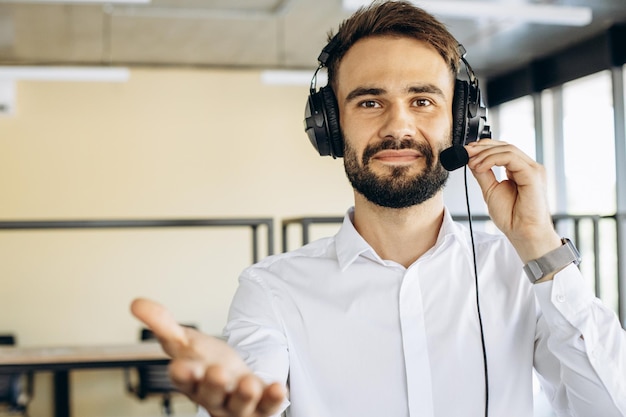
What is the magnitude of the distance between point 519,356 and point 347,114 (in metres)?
0.48

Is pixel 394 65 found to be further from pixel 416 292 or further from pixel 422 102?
pixel 416 292

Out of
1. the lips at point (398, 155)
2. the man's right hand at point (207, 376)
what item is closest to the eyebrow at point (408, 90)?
the lips at point (398, 155)

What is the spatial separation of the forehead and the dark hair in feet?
0.04

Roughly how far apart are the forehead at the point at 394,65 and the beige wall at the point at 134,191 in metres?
5.39

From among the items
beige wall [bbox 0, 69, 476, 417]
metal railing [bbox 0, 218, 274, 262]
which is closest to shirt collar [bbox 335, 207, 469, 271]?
metal railing [bbox 0, 218, 274, 262]

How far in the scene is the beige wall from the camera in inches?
246

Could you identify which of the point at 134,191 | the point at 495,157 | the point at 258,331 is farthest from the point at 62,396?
the point at 134,191

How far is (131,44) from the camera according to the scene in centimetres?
604

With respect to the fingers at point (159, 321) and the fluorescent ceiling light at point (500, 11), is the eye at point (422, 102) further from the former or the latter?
the fluorescent ceiling light at point (500, 11)

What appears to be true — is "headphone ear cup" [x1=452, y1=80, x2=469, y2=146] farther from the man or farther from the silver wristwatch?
the silver wristwatch

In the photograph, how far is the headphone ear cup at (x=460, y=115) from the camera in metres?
1.23

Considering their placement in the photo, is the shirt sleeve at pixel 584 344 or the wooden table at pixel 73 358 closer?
the shirt sleeve at pixel 584 344

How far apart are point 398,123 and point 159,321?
60 centimetres

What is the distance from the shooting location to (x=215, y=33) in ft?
18.9
